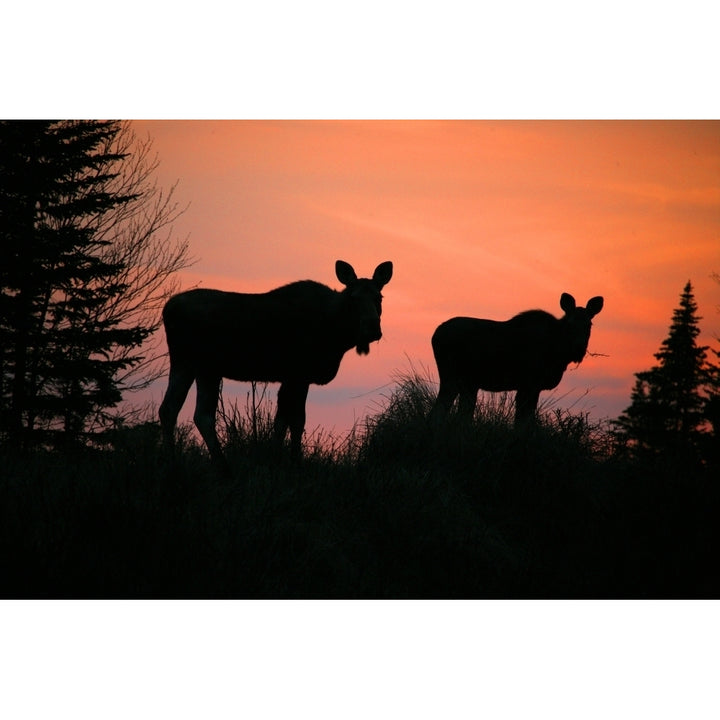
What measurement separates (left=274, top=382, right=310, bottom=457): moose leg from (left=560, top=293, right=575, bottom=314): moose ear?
165 inches

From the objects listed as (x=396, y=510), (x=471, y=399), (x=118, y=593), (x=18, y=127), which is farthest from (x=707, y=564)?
(x=18, y=127)

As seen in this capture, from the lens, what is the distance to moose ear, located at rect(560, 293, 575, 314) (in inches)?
464

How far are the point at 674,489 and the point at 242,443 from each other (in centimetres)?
454

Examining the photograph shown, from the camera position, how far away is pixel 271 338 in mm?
9430

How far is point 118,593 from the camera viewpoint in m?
6.89

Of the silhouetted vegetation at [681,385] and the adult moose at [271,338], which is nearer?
the adult moose at [271,338]

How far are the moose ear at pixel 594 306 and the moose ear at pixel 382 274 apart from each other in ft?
11.0

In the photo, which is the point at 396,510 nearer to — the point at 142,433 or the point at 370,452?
the point at 370,452

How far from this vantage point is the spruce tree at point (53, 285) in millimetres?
13344

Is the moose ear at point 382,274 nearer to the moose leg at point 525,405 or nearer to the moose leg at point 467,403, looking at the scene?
the moose leg at point 467,403

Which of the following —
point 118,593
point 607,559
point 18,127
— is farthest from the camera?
point 18,127

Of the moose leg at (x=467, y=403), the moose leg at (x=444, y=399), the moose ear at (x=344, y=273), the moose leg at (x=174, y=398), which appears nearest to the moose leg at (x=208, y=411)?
the moose leg at (x=174, y=398)

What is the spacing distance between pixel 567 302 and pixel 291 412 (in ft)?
14.6

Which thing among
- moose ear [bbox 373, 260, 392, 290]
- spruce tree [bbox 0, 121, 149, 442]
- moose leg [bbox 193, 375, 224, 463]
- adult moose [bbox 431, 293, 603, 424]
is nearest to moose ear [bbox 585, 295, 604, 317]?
adult moose [bbox 431, 293, 603, 424]
